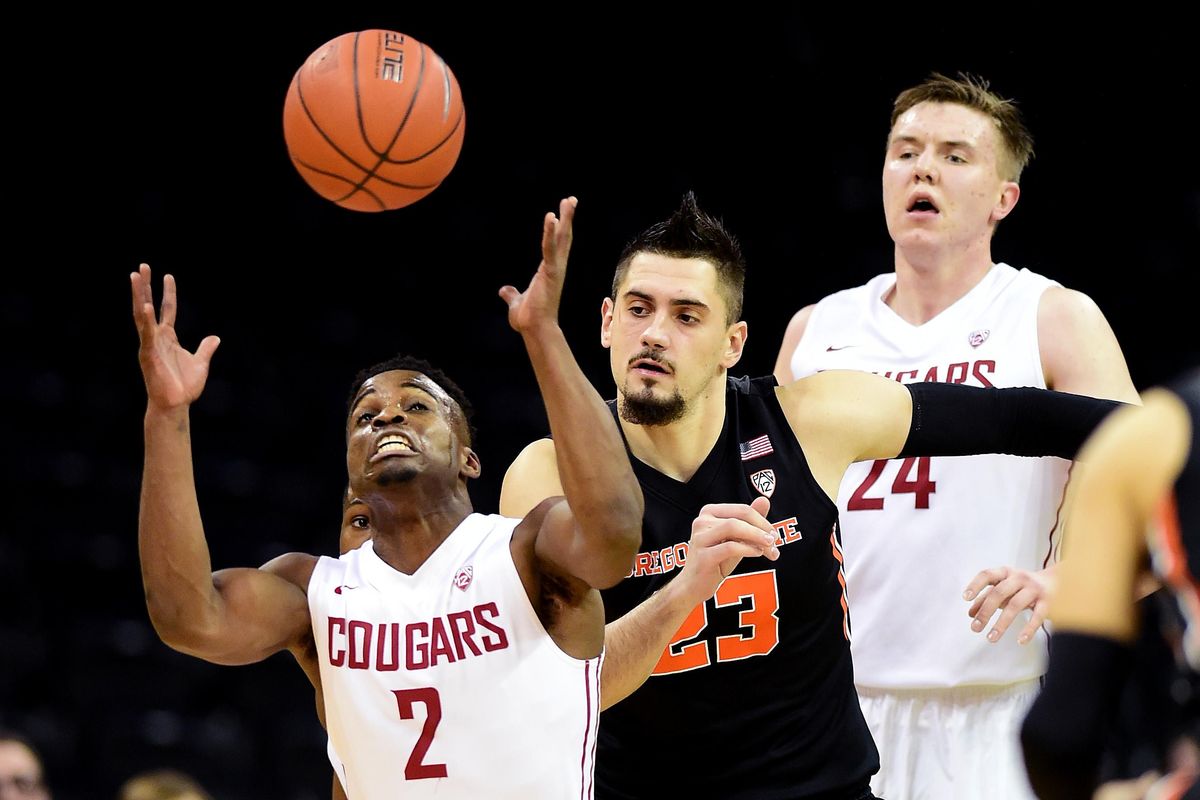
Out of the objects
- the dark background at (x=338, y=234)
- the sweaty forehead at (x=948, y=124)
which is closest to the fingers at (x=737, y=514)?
the sweaty forehead at (x=948, y=124)

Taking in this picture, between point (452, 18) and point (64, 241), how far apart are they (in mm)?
2587

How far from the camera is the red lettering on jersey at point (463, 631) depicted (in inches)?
132

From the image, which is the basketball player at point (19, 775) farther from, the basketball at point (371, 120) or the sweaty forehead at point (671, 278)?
the sweaty forehead at point (671, 278)

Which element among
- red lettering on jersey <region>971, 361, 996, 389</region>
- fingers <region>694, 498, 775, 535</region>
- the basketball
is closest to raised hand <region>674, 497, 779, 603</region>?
fingers <region>694, 498, 775, 535</region>

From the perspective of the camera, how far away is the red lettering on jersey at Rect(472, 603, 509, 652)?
11.0ft

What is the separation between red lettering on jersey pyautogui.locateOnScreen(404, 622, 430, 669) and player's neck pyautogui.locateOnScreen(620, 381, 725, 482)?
694 millimetres

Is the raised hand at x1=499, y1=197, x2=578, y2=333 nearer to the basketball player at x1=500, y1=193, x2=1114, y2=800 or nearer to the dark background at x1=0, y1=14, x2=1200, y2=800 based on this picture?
the basketball player at x1=500, y1=193, x2=1114, y2=800

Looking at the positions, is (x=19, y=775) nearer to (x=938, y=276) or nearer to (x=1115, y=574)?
(x=938, y=276)

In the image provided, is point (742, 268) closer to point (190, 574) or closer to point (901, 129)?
point (901, 129)

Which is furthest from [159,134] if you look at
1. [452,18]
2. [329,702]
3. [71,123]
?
[329,702]

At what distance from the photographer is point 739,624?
3586 millimetres

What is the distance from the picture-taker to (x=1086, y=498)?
5.60 feet

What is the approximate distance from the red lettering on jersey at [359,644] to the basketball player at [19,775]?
232 centimetres

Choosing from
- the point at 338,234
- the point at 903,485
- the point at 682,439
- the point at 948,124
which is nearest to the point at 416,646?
the point at 682,439
